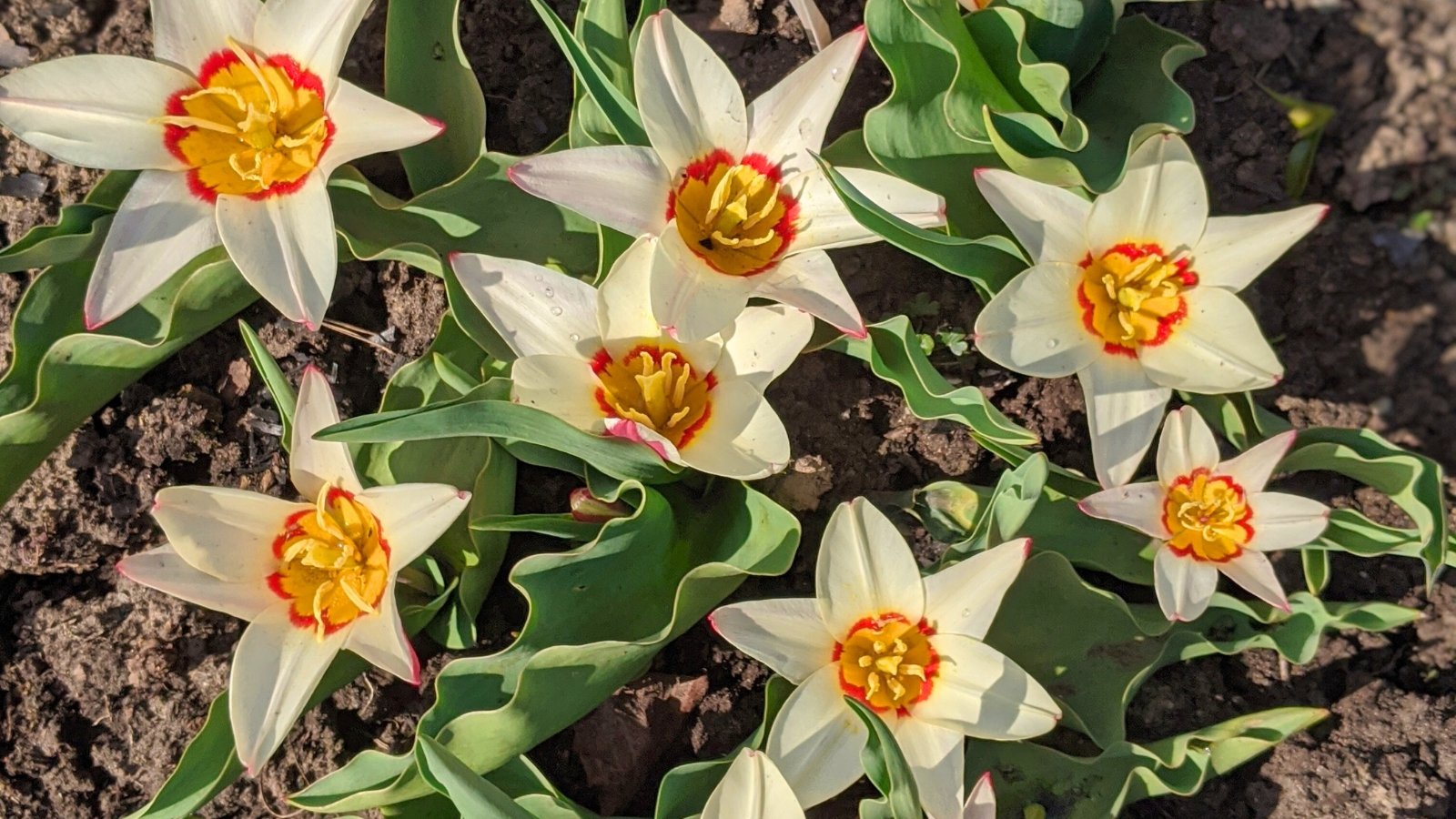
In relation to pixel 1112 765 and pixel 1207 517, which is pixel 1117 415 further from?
pixel 1112 765

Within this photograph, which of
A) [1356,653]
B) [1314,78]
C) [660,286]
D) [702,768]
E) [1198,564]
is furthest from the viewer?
[1314,78]

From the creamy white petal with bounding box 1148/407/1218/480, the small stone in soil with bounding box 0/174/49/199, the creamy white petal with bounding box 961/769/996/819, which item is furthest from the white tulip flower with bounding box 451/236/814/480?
the small stone in soil with bounding box 0/174/49/199

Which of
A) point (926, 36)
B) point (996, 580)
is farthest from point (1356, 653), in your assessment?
point (926, 36)

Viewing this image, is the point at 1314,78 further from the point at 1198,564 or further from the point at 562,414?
the point at 562,414

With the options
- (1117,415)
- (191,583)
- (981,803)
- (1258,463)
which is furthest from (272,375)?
(1258,463)

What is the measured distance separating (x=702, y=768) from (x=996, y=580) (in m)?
0.65

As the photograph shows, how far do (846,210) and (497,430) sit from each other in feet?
2.45

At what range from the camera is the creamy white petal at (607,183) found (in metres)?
1.81

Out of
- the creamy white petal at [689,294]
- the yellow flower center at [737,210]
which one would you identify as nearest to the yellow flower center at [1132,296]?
the yellow flower center at [737,210]

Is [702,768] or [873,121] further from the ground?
[873,121]

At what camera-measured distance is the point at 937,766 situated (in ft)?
6.21

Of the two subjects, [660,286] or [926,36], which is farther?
[926,36]

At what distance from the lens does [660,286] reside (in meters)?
1.80

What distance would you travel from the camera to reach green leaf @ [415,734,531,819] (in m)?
1.67
